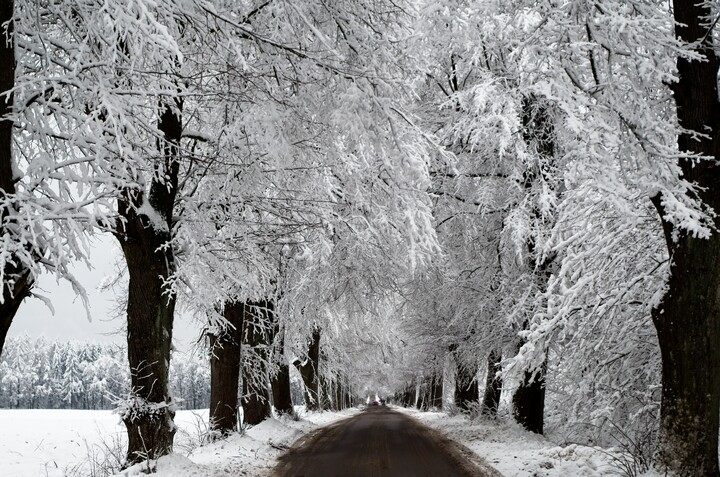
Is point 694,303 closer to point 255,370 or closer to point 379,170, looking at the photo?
point 379,170

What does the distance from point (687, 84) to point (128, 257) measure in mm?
7480

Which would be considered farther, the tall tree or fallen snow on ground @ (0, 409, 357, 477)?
fallen snow on ground @ (0, 409, 357, 477)

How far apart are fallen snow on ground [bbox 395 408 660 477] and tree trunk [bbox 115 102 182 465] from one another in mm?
5443

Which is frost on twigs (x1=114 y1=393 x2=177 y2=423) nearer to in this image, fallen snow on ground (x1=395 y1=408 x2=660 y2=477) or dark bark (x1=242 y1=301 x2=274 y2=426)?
fallen snow on ground (x1=395 y1=408 x2=660 y2=477)

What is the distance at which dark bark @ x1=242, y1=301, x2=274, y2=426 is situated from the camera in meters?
15.0

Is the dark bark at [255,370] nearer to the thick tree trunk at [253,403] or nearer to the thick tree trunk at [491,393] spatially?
the thick tree trunk at [253,403]

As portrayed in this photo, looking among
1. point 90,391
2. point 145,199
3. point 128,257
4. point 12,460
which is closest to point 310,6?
point 145,199

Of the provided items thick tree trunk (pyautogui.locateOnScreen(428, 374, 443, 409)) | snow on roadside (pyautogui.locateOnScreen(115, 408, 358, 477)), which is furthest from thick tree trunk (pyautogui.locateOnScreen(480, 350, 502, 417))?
thick tree trunk (pyautogui.locateOnScreen(428, 374, 443, 409))

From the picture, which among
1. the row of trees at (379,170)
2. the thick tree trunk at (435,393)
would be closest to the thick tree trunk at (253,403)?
the row of trees at (379,170)

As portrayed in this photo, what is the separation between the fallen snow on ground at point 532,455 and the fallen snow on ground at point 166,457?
4.42 meters

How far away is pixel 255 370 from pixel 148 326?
795cm

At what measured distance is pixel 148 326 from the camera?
766 cm

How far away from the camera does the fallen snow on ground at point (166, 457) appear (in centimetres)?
779

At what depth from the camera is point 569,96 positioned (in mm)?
5375
